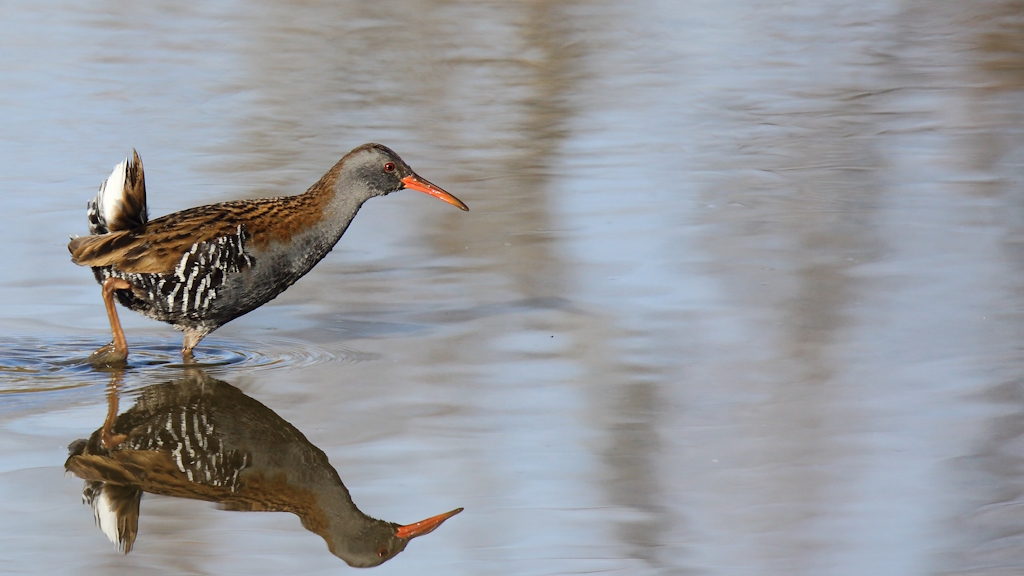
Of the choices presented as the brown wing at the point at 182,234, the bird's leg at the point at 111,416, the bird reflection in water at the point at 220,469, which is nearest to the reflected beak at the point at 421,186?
the brown wing at the point at 182,234

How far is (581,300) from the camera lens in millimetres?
7344

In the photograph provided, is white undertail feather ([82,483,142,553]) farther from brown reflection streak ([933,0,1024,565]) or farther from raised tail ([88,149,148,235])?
brown reflection streak ([933,0,1024,565])

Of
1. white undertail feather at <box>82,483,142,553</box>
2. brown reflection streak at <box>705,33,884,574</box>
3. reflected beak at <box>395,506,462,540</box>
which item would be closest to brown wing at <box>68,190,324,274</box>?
white undertail feather at <box>82,483,142,553</box>

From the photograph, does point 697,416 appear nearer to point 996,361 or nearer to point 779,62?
point 996,361

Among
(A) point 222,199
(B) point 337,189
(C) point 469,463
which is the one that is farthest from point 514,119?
(C) point 469,463

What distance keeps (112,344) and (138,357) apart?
0.76ft

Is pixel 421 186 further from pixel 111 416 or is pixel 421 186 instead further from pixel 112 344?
pixel 111 416

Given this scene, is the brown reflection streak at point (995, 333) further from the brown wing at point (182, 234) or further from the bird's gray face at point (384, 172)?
the brown wing at point (182, 234)

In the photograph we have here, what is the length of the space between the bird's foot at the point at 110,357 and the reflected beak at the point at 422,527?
7.30 ft

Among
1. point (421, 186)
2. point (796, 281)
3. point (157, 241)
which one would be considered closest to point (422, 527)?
point (157, 241)

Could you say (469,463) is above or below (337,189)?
below

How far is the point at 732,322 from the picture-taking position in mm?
6918

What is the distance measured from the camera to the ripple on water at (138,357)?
6.21 m

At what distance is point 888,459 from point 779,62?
907 centimetres
